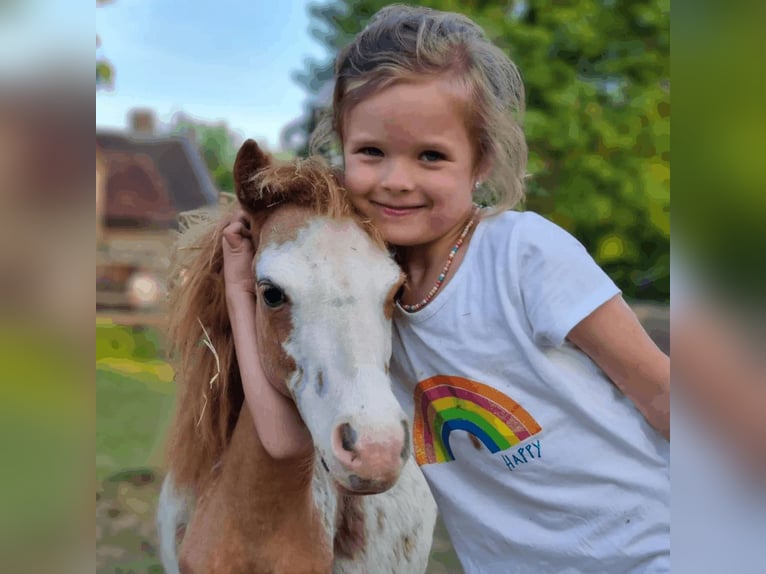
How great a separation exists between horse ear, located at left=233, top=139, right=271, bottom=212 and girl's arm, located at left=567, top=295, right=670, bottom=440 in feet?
1.89

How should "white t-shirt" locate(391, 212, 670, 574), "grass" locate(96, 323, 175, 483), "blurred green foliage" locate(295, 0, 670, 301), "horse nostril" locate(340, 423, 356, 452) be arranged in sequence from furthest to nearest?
"blurred green foliage" locate(295, 0, 670, 301) → "grass" locate(96, 323, 175, 483) → "white t-shirt" locate(391, 212, 670, 574) → "horse nostril" locate(340, 423, 356, 452)

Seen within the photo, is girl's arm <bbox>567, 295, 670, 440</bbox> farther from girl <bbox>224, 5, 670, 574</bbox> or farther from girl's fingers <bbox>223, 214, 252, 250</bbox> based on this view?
girl's fingers <bbox>223, 214, 252, 250</bbox>

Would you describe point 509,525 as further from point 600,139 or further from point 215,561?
point 600,139

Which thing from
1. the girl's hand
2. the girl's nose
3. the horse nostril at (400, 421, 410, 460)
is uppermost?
the girl's nose

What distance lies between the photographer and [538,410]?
1.15 metres

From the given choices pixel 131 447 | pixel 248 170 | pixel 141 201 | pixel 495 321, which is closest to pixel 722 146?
pixel 495 321

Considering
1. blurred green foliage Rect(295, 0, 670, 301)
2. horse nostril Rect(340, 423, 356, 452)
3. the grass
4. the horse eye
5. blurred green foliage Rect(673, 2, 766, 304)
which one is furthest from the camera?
blurred green foliage Rect(295, 0, 670, 301)

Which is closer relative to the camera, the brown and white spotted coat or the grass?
the brown and white spotted coat

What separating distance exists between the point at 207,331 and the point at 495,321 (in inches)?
20.4

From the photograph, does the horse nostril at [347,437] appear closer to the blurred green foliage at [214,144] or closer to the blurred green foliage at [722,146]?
the blurred green foliage at [722,146]

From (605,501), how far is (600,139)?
1.22m

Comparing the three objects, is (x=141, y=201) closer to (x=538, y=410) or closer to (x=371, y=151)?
(x=371, y=151)

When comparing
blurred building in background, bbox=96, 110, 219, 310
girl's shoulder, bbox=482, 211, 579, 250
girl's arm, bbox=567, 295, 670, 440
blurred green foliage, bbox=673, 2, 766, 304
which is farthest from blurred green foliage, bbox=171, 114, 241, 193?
blurred green foliage, bbox=673, 2, 766, 304

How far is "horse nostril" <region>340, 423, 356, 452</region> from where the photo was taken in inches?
34.1
